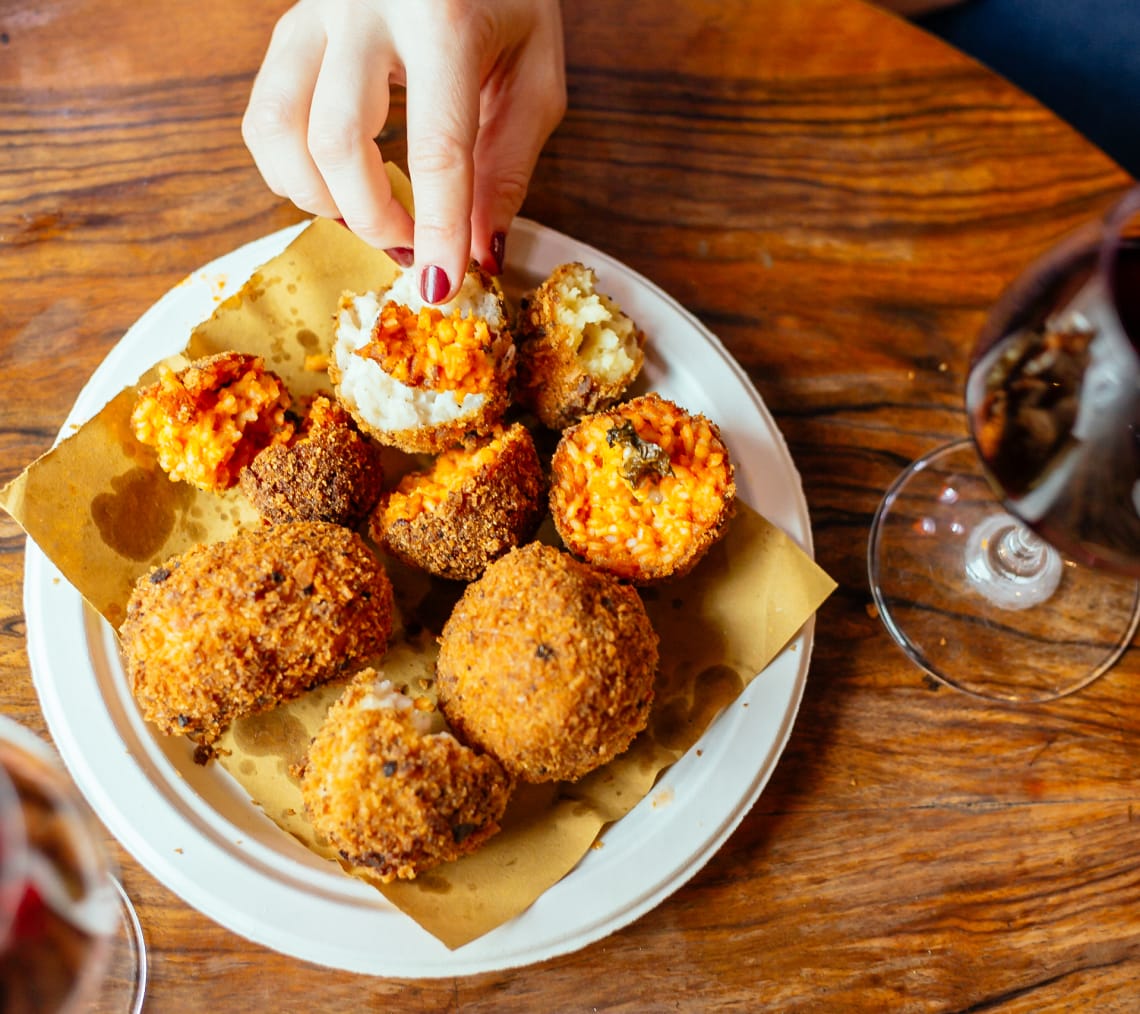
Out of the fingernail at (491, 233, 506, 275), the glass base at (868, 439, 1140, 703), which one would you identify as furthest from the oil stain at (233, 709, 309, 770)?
the glass base at (868, 439, 1140, 703)

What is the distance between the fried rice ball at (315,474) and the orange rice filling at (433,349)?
0.47 feet

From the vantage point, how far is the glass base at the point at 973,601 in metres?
1.83

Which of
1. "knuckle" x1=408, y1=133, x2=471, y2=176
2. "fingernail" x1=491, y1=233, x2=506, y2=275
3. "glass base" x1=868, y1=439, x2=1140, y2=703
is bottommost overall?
"glass base" x1=868, y1=439, x2=1140, y2=703

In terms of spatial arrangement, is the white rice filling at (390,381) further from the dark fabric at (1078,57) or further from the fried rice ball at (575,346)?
the dark fabric at (1078,57)

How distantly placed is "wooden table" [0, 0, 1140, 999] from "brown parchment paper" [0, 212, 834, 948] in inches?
8.9

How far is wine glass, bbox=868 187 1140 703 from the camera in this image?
1.03 meters

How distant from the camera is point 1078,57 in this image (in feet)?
6.89

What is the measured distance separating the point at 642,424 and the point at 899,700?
0.77 meters

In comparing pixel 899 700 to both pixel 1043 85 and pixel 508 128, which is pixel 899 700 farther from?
pixel 1043 85

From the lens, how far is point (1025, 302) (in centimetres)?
112

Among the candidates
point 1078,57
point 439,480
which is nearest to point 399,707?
point 439,480

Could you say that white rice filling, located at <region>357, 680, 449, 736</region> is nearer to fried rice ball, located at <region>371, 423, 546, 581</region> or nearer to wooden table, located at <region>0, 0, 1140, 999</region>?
fried rice ball, located at <region>371, 423, 546, 581</region>

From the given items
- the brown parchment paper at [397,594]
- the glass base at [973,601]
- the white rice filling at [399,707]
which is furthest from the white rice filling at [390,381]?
the glass base at [973,601]

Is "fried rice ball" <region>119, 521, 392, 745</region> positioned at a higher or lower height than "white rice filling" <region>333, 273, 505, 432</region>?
lower
